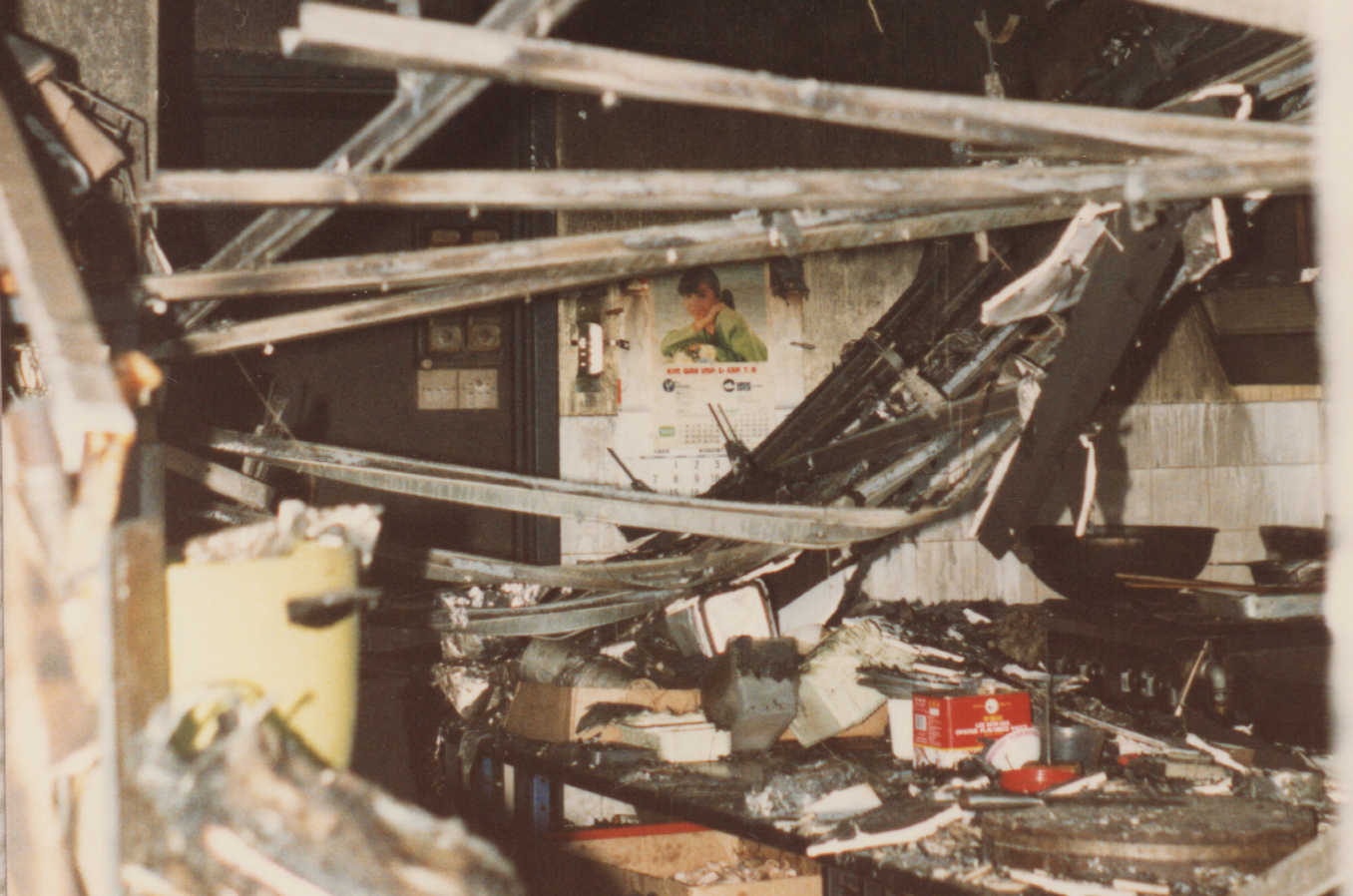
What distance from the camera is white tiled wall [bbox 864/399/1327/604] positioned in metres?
6.35

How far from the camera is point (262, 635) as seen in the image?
1492 millimetres

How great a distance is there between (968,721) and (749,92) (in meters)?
2.60

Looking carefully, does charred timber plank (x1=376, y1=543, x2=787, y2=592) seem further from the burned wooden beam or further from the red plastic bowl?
the red plastic bowl

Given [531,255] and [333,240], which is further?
[333,240]

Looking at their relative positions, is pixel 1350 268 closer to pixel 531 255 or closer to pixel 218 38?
pixel 531 255

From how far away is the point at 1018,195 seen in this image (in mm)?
1808

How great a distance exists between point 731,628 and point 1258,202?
104 inches

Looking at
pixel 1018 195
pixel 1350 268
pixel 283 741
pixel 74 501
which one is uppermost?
pixel 1018 195

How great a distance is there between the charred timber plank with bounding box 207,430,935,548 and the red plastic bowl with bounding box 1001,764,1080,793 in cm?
88

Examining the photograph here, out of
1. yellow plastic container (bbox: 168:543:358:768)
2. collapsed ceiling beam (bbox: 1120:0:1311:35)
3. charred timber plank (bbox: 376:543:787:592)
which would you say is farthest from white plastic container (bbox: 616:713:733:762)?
collapsed ceiling beam (bbox: 1120:0:1311:35)

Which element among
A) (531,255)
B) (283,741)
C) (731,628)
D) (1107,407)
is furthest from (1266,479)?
(283,741)

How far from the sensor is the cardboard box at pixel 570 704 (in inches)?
163

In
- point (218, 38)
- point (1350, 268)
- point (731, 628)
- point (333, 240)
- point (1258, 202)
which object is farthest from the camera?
point (333, 240)

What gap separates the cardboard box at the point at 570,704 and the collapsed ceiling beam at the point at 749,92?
115 inches
